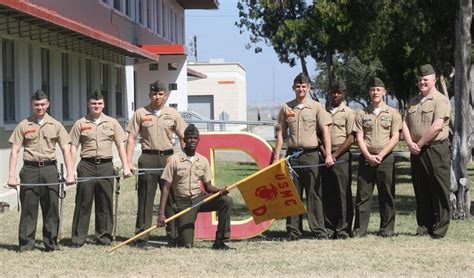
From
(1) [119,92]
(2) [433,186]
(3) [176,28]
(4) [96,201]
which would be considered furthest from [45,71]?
(3) [176,28]

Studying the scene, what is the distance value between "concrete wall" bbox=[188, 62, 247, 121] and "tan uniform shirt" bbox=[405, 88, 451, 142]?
53.1 meters

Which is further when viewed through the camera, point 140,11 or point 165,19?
point 165,19

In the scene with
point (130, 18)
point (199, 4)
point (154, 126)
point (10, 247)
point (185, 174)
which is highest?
point (199, 4)

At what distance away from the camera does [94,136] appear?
1010 cm

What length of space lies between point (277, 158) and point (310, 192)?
588 mm

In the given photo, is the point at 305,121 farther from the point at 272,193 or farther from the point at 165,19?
the point at 165,19

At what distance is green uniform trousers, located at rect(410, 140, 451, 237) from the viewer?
1031 centimetres

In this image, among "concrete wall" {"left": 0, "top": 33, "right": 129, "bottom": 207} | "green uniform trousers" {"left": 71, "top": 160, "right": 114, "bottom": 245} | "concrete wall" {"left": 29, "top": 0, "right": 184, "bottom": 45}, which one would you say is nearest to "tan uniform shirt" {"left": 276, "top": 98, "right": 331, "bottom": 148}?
"green uniform trousers" {"left": 71, "top": 160, "right": 114, "bottom": 245}

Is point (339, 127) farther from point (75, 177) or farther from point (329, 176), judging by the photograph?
point (75, 177)

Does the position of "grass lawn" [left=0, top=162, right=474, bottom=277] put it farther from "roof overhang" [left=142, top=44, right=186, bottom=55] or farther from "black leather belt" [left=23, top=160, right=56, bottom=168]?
"roof overhang" [left=142, top=44, right=186, bottom=55]

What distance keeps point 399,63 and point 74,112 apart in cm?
1409

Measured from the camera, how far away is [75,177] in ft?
Result: 32.8

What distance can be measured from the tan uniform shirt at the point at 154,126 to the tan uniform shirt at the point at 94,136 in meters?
0.27

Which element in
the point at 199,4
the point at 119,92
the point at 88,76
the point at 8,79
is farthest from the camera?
the point at 199,4
